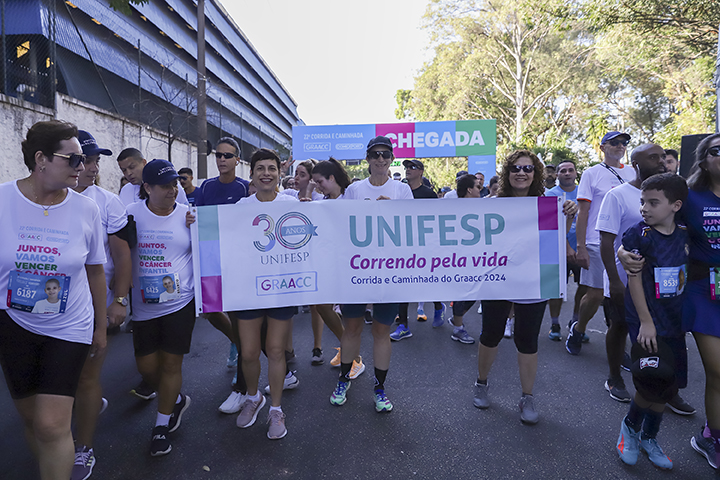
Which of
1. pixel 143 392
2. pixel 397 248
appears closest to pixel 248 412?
pixel 143 392

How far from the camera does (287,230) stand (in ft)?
10.5

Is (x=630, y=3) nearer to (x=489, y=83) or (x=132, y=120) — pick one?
(x=132, y=120)

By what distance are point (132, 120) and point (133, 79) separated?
2997mm

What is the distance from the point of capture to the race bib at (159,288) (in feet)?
9.33

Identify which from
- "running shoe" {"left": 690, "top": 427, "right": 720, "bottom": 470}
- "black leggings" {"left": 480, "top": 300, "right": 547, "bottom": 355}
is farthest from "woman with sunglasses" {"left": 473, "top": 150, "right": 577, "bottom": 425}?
"running shoe" {"left": 690, "top": 427, "right": 720, "bottom": 470}

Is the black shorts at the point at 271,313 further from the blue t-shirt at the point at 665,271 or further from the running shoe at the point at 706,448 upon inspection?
the running shoe at the point at 706,448

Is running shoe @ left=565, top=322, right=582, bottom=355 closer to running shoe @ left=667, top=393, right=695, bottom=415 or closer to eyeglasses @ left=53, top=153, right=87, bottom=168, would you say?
running shoe @ left=667, top=393, right=695, bottom=415

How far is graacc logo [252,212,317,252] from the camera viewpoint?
125 inches

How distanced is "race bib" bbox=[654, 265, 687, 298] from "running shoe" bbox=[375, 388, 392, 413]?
195 cm

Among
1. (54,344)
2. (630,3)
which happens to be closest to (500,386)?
(54,344)

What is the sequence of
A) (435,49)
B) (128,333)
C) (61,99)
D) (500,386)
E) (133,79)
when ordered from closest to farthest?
(500,386)
(128,333)
(61,99)
(133,79)
(435,49)

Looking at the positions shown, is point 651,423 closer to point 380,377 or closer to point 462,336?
point 380,377

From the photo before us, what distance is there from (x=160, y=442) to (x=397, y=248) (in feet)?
6.77

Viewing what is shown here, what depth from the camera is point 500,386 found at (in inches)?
148
